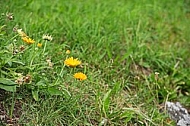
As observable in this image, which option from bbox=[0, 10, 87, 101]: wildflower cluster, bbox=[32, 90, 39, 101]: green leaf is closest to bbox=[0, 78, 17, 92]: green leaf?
bbox=[0, 10, 87, 101]: wildflower cluster

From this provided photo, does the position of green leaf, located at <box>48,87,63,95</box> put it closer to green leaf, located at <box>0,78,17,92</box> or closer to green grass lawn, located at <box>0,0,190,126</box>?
green grass lawn, located at <box>0,0,190,126</box>

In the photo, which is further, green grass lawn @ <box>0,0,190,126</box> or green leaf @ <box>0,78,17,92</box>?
green grass lawn @ <box>0,0,190,126</box>

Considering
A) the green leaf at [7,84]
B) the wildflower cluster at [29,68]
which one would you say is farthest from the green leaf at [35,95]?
the green leaf at [7,84]

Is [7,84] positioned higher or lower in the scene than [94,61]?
higher

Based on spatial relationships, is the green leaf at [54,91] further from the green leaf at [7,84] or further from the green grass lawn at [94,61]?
the green leaf at [7,84]

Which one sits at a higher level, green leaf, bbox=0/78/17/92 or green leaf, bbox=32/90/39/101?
green leaf, bbox=0/78/17/92

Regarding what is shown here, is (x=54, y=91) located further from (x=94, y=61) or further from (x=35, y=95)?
(x=94, y=61)

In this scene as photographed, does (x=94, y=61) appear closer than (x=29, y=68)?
No

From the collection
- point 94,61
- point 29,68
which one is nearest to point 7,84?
point 29,68

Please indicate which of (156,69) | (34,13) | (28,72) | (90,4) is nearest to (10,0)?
(34,13)

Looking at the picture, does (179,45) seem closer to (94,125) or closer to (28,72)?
(94,125)
